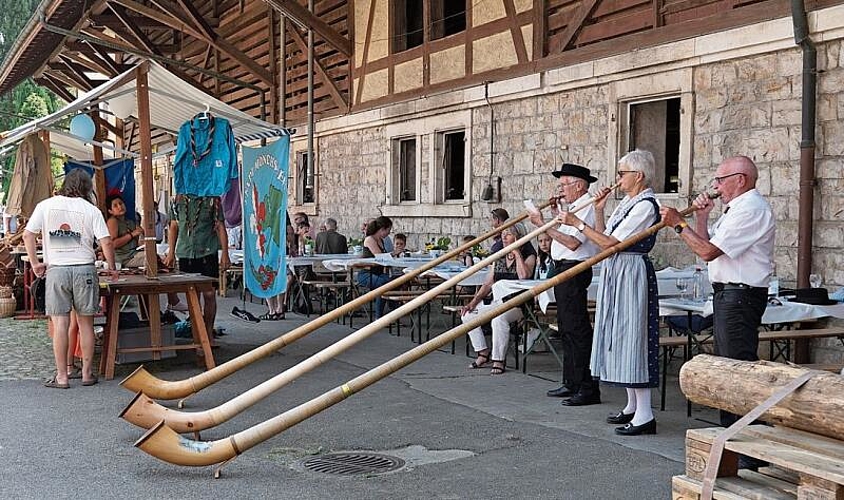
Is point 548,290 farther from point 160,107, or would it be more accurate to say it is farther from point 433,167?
point 433,167

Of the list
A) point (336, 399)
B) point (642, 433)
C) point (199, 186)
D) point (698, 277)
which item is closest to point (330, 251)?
point (199, 186)

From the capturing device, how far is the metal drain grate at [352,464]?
15.6 feet

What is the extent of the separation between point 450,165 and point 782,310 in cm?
780

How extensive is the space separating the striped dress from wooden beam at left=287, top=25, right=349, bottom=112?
11.1 m

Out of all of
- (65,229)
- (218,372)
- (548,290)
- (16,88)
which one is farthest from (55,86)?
(218,372)

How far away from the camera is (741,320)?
4.71 metres

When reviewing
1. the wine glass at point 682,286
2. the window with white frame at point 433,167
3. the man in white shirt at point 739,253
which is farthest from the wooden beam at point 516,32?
the man in white shirt at point 739,253

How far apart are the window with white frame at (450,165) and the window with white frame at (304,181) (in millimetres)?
4280

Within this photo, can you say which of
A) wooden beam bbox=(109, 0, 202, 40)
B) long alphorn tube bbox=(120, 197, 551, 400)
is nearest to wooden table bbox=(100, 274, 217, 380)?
long alphorn tube bbox=(120, 197, 551, 400)

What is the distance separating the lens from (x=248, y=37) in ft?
64.1

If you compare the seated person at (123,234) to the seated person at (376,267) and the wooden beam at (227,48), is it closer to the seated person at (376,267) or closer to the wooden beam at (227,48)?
the seated person at (376,267)

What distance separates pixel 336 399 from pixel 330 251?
8.28 m

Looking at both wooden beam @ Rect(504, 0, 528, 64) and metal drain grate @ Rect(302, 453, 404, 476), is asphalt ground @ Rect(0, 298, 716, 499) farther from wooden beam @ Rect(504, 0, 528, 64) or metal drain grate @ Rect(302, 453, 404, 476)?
wooden beam @ Rect(504, 0, 528, 64)

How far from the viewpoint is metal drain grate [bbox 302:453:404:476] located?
15.6 ft
